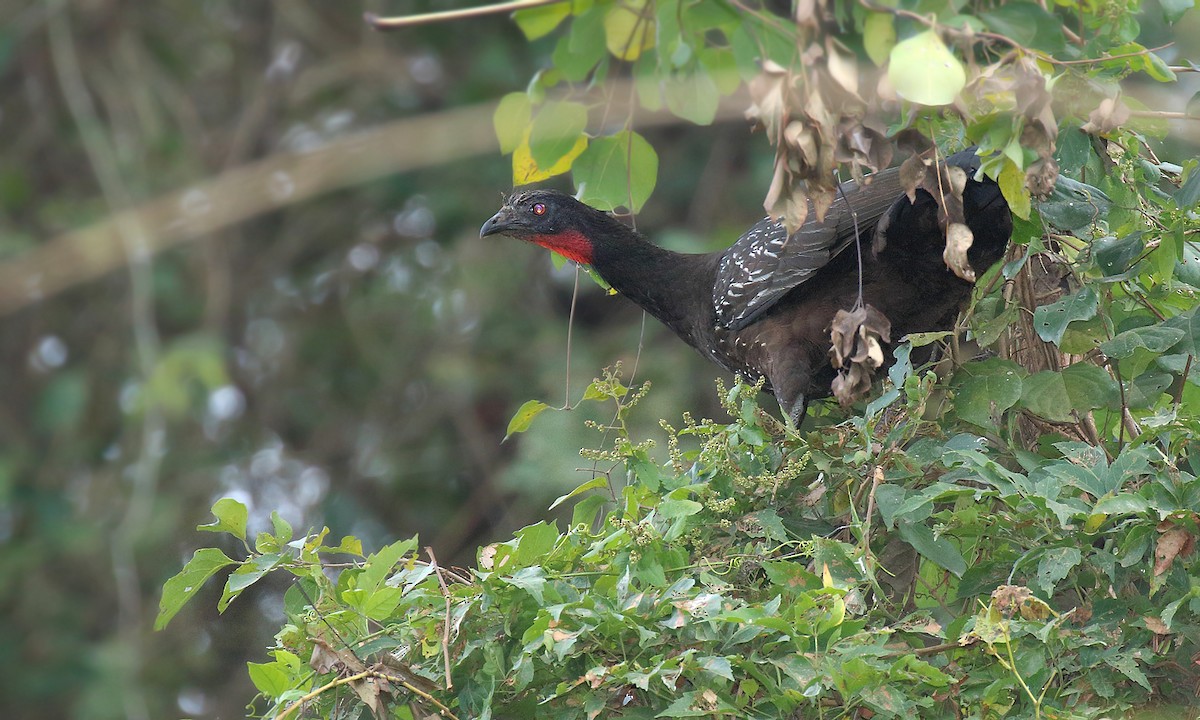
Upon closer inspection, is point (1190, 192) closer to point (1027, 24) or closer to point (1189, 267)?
point (1189, 267)

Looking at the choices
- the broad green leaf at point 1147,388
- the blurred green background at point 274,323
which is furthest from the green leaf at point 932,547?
the blurred green background at point 274,323

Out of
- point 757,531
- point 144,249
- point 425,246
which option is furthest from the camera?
point 425,246

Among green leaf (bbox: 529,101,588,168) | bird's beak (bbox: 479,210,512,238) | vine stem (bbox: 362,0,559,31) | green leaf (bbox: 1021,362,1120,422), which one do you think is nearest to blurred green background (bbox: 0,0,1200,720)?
bird's beak (bbox: 479,210,512,238)

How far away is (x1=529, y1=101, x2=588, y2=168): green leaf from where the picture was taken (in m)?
2.63

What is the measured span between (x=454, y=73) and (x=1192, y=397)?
5017 mm

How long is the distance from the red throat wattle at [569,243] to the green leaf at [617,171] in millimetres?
1513

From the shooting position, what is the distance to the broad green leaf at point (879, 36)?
2.13m

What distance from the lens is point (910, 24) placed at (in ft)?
7.55

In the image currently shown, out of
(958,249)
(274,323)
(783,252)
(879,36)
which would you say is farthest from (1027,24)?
(274,323)

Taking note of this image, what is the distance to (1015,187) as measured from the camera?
2.31 metres

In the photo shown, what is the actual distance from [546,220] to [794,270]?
0.95 metres

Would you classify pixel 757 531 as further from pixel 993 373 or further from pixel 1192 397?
pixel 1192 397

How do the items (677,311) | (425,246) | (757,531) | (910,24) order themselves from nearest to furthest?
(910,24), (757,531), (677,311), (425,246)

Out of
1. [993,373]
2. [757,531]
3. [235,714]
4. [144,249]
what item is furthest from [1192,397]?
[235,714]
